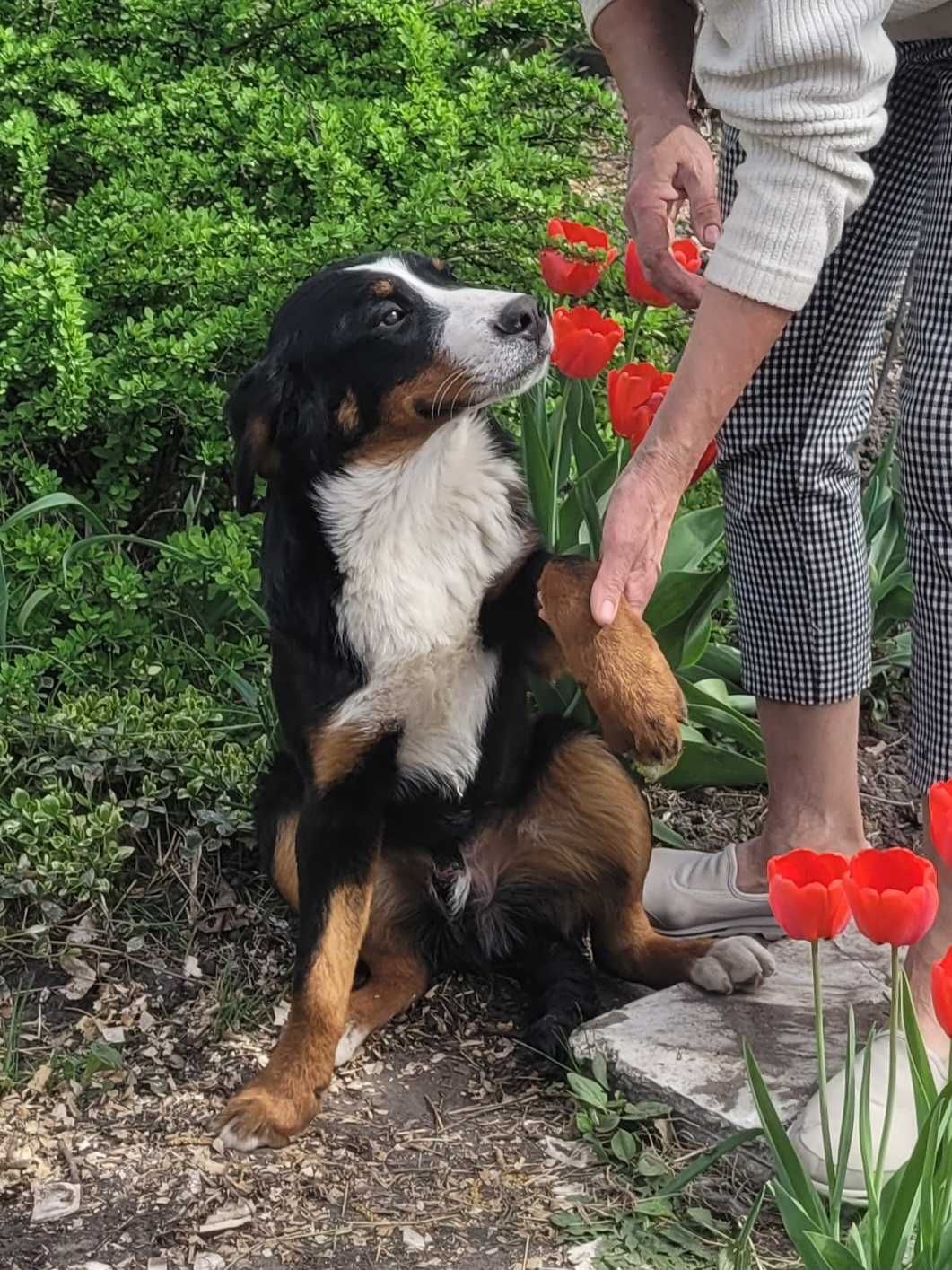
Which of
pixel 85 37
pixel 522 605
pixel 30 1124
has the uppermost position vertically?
pixel 85 37

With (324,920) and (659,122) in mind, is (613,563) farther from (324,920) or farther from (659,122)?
(659,122)

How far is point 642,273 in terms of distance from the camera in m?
3.00

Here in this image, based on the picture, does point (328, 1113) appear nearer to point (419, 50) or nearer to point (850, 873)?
point (850, 873)

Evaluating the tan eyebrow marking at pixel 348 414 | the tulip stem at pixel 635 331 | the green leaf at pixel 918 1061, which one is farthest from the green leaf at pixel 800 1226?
the tulip stem at pixel 635 331

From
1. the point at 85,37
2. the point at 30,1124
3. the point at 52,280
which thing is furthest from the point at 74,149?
the point at 30,1124

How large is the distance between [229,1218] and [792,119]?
1858mm

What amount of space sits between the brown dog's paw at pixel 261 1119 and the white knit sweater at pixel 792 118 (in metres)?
1.52

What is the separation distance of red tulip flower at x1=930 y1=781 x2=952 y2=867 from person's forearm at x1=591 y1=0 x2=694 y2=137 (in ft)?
5.49

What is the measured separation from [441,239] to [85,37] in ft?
4.53

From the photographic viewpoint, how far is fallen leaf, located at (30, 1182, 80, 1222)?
2.46 metres

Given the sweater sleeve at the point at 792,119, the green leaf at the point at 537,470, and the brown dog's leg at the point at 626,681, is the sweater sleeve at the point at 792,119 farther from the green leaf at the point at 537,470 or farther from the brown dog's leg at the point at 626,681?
the green leaf at the point at 537,470

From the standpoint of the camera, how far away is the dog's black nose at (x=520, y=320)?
273 cm

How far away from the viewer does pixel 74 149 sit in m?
4.47

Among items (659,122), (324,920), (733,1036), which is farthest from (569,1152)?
(659,122)
